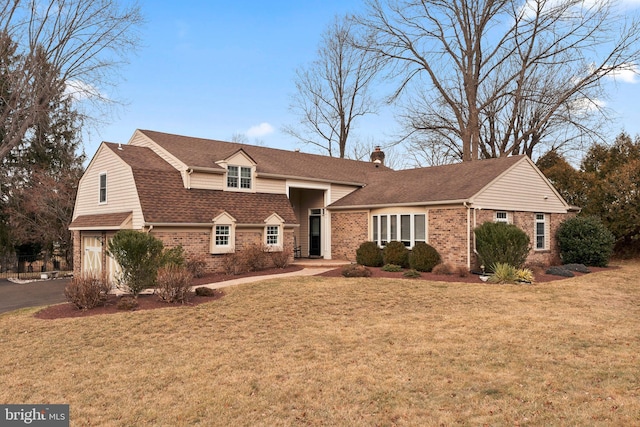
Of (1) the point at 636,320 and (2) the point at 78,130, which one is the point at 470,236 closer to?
(1) the point at 636,320

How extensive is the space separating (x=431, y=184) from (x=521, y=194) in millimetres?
3974

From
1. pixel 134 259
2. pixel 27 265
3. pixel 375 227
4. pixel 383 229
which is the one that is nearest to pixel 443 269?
pixel 383 229

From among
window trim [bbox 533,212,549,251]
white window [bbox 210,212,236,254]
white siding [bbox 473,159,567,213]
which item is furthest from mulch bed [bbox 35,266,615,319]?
white siding [bbox 473,159,567,213]

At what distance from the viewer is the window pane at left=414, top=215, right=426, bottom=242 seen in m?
19.5

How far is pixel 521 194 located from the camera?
2030 centimetres

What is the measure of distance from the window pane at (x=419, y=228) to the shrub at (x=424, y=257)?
1.05 m

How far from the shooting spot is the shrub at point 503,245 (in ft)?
54.0

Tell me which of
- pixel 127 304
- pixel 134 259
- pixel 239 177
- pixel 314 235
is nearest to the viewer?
pixel 127 304

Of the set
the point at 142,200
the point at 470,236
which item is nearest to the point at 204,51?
the point at 142,200

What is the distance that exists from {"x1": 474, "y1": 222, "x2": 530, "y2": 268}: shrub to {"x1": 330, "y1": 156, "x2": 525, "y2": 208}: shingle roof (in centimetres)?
178

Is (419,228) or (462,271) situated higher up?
(419,228)

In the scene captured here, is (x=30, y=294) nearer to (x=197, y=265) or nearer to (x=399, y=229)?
(x=197, y=265)

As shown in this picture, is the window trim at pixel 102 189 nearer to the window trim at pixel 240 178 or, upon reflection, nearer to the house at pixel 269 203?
the house at pixel 269 203

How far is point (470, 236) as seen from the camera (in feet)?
58.4
